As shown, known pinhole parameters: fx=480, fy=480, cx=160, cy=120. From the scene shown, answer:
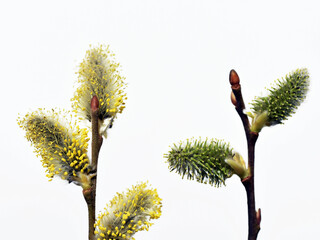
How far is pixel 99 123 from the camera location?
1920mm

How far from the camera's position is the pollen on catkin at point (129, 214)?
1.80 m

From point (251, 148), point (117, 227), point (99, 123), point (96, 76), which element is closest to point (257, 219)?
point (251, 148)

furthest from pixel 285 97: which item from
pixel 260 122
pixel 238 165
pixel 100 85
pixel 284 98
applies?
pixel 100 85

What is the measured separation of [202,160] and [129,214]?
39 centimetres

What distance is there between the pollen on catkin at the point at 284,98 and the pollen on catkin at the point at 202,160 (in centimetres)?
19

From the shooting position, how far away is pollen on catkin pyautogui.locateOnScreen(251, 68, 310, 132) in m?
2.02

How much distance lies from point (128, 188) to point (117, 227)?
17cm

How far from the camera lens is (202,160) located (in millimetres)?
1993

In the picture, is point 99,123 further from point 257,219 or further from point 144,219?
point 257,219

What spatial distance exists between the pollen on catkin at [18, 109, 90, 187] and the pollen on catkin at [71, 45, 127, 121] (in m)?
0.09

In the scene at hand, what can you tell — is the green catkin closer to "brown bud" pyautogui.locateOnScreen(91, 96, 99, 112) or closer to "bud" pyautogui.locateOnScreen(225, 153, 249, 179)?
"bud" pyautogui.locateOnScreen(225, 153, 249, 179)

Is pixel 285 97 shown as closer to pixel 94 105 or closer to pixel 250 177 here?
pixel 250 177

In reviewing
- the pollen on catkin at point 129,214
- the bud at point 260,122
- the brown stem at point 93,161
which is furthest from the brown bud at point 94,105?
the bud at point 260,122

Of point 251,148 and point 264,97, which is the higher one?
point 264,97
